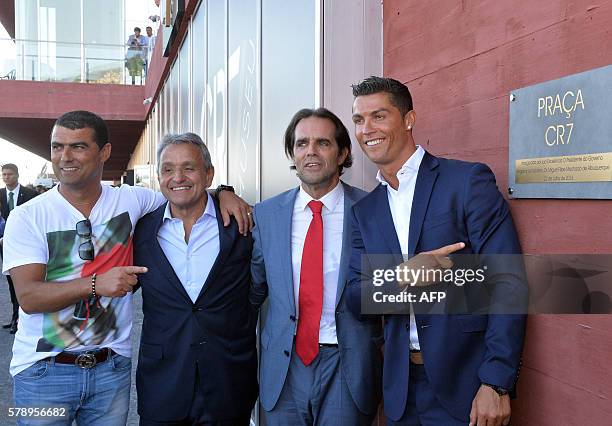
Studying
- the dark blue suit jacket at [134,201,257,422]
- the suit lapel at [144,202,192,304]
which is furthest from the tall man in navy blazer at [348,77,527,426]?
the suit lapel at [144,202,192,304]

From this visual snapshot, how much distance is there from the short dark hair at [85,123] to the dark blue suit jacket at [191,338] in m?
0.47

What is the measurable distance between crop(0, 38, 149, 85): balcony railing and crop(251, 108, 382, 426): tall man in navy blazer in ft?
56.1

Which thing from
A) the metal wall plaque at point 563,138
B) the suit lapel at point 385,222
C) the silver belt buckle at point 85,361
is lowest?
the silver belt buckle at point 85,361

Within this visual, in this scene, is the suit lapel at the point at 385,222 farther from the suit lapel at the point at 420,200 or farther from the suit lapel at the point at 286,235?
the suit lapel at the point at 286,235

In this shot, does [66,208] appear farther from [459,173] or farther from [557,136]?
[557,136]

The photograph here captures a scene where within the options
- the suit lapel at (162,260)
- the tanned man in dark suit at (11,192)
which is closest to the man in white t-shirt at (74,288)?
the suit lapel at (162,260)

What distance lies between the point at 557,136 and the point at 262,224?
1.32 metres

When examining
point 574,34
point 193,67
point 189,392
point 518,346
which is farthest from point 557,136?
point 193,67

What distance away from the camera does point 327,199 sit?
8.32 ft

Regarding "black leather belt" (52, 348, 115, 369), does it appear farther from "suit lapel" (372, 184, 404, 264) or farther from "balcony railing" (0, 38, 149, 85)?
"balcony railing" (0, 38, 149, 85)

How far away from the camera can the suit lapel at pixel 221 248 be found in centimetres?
255

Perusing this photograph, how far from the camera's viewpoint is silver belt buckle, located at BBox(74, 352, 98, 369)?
2.37m

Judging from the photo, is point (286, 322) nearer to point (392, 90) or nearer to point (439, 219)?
point (439, 219)

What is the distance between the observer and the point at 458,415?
6.08ft
